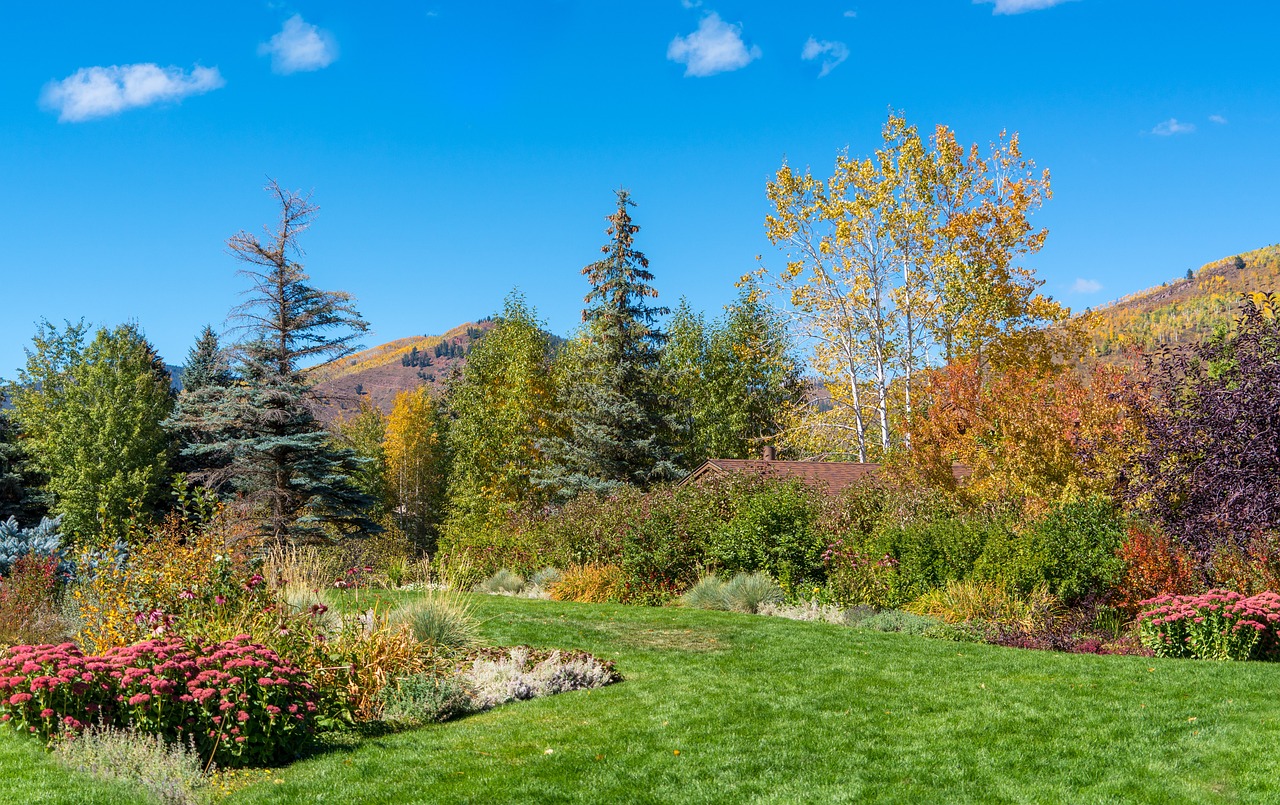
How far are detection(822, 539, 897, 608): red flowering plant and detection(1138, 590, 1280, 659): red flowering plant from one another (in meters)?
4.10

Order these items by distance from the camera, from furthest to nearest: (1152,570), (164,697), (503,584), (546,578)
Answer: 1. (503,584)
2. (546,578)
3. (1152,570)
4. (164,697)

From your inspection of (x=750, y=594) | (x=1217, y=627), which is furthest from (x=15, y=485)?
(x=1217, y=627)

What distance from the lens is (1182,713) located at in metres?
7.29

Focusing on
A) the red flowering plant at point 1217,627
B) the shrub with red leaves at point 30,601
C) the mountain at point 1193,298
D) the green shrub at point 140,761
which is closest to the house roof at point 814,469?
the red flowering plant at point 1217,627

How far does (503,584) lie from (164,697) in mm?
13546

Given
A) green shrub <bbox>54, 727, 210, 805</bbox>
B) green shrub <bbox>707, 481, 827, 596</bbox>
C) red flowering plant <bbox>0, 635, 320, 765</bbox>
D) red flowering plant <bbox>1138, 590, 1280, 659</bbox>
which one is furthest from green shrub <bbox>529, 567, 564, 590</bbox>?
green shrub <bbox>54, 727, 210, 805</bbox>

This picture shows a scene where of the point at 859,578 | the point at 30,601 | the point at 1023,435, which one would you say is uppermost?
the point at 1023,435

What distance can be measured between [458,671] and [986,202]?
18.6 meters

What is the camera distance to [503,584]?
1930cm

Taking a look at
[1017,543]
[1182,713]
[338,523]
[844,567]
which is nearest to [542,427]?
[338,523]

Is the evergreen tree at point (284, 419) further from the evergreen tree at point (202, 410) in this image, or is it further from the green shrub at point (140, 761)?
the green shrub at point (140, 761)

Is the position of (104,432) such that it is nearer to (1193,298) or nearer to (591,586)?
(591,586)

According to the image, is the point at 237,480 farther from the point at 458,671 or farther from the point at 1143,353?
the point at 1143,353

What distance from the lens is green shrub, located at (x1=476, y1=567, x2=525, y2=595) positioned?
62.3ft
